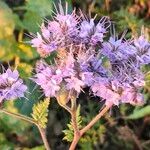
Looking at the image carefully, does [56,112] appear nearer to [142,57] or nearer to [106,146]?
[106,146]

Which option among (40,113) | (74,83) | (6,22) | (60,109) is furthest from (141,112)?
(74,83)

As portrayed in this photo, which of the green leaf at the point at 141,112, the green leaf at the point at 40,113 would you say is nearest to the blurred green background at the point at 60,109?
the green leaf at the point at 141,112

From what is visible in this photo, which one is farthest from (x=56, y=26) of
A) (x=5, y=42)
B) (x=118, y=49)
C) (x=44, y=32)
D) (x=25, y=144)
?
(x=25, y=144)

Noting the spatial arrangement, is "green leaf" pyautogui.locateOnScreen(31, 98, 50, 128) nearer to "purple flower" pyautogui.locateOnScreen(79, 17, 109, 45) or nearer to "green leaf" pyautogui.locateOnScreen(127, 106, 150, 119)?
"purple flower" pyautogui.locateOnScreen(79, 17, 109, 45)

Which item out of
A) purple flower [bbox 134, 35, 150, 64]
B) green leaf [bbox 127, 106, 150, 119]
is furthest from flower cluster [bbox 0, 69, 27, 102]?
green leaf [bbox 127, 106, 150, 119]

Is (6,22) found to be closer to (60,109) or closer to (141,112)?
(60,109)
